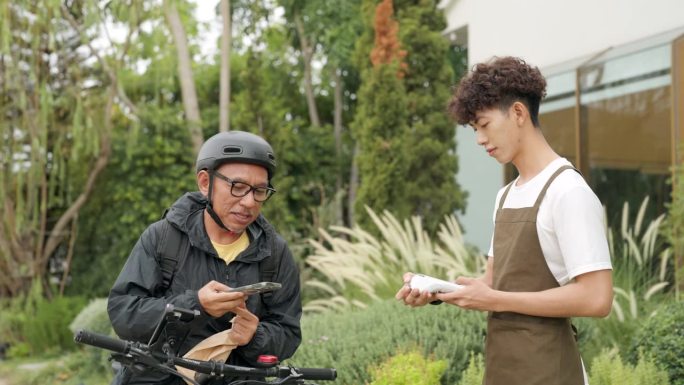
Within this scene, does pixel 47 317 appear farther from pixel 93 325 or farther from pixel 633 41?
pixel 633 41

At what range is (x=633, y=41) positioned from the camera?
9.63m

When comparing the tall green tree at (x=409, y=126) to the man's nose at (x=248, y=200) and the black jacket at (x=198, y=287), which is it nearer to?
the black jacket at (x=198, y=287)

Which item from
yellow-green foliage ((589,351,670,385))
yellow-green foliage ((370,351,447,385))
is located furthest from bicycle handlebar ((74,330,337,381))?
yellow-green foliage ((589,351,670,385))

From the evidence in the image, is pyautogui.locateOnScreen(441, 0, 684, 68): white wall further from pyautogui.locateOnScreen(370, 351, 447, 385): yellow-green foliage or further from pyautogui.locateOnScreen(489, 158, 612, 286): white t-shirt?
pyautogui.locateOnScreen(489, 158, 612, 286): white t-shirt

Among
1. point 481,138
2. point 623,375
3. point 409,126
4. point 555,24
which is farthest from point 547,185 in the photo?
point 409,126

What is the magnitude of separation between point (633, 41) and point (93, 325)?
21.0 ft

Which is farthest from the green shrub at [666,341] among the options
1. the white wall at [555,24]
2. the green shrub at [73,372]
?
the green shrub at [73,372]

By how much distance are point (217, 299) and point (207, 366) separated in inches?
8.6

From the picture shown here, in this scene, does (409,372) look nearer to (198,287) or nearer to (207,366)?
(198,287)

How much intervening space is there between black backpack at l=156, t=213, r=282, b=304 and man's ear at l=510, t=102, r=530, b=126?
961mm

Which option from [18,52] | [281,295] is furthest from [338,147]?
[281,295]

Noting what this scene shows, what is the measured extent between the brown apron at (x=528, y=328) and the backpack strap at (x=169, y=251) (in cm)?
105

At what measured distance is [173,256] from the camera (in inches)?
118

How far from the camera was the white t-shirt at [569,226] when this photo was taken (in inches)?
99.4
